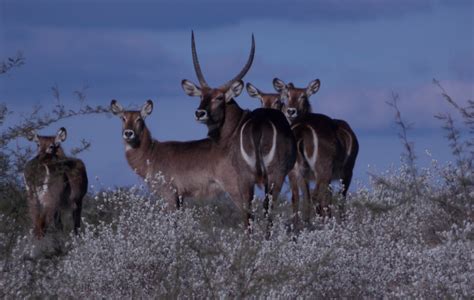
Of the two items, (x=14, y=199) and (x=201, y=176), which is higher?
(x=14, y=199)

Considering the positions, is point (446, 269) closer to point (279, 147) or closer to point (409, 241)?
point (409, 241)

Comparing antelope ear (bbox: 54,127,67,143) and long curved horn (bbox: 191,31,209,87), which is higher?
long curved horn (bbox: 191,31,209,87)

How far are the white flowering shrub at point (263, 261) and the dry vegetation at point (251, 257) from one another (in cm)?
1

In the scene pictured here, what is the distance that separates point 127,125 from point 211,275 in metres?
8.93

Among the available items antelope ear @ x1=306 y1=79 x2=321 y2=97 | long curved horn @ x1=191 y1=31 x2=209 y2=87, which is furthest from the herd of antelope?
antelope ear @ x1=306 y1=79 x2=321 y2=97

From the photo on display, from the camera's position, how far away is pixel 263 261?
755cm

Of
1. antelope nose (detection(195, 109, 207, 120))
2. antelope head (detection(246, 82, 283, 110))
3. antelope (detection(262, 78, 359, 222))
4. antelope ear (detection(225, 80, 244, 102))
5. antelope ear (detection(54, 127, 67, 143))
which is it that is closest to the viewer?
antelope nose (detection(195, 109, 207, 120))

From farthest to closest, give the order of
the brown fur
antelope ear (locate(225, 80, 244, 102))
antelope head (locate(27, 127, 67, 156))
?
1. antelope head (locate(27, 127, 67, 156))
2. antelope ear (locate(225, 80, 244, 102))
3. the brown fur

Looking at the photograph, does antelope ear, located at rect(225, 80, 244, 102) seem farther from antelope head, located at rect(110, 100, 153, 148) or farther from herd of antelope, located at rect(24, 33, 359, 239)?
antelope head, located at rect(110, 100, 153, 148)

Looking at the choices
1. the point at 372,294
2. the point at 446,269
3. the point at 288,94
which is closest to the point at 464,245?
the point at 446,269

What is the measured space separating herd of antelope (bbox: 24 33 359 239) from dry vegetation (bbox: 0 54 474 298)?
3.22 metres

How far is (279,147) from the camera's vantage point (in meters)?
13.8

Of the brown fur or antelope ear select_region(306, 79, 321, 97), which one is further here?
antelope ear select_region(306, 79, 321, 97)

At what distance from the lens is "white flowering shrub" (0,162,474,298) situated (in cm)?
705
